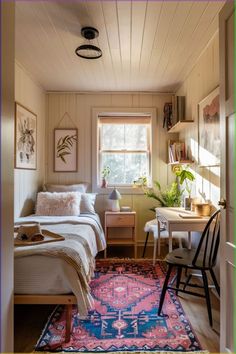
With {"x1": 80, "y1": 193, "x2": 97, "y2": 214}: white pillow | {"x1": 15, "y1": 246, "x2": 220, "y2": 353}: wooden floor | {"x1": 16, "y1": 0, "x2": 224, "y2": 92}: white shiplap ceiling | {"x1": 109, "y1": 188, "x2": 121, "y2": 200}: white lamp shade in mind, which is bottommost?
{"x1": 15, "y1": 246, "x2": 220, "y2": 353}: wooden floor

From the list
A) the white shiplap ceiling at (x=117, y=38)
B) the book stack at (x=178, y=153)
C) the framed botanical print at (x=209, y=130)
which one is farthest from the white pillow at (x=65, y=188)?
the framed botanical print at (x=209, y=130)

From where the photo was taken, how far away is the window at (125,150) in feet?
13.8

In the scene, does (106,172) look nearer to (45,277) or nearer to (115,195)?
(115,195)

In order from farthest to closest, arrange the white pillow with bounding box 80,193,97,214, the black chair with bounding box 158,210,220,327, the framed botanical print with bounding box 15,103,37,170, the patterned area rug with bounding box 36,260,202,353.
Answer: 1. the white pillow with bounding box 80,193,97,214
2. the framed botanical print with bounding box 15,103,37,170
3. the black chair with bounding box 158,210,220,327
4. the patterned area rug with bounding box 36,260,202,353

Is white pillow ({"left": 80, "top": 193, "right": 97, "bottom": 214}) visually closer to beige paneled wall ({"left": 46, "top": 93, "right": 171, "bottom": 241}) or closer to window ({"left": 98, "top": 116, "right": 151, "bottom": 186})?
beige paneled wall ({"left": 46, "top": 93, "right": 171, "bottom": 241})

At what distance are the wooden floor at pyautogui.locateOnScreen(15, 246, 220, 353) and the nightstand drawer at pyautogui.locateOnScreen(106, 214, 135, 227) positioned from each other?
1.42m

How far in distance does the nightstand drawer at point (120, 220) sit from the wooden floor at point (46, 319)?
1416 millimetres

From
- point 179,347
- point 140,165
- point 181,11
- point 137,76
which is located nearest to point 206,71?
point 181,11

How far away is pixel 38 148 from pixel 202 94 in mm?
2388

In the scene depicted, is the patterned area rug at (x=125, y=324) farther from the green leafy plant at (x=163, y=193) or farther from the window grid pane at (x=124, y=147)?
the window grid pane at (x=124, y=147)

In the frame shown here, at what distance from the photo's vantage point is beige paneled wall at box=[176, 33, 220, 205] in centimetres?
243

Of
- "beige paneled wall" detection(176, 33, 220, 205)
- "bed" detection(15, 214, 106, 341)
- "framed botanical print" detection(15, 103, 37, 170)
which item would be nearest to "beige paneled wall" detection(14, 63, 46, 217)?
"framed botanical print" detection(15, 103, 37, 170)

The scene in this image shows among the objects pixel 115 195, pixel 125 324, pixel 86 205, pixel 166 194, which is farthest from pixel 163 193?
pixel 125 324

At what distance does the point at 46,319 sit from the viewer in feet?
6.73
